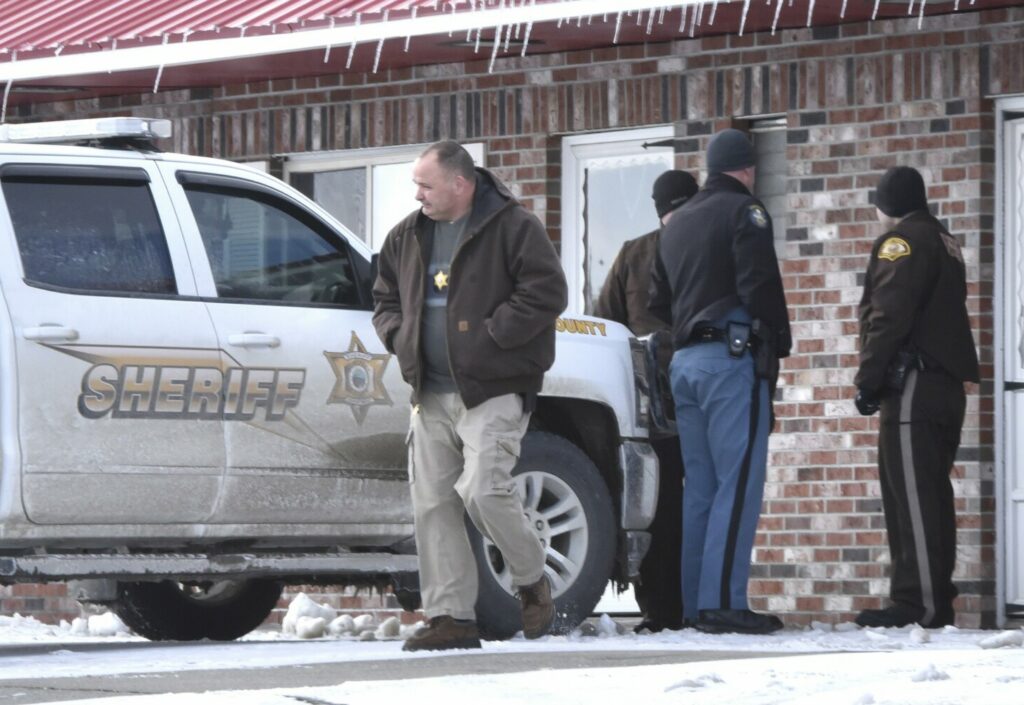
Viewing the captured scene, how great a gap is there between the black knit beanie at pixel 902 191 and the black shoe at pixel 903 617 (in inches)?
63.3

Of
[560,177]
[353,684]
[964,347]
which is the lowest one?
[353,684]

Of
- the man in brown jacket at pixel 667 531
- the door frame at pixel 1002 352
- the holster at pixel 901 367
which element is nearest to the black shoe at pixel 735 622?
the man in brown jacket at pixel 667 531

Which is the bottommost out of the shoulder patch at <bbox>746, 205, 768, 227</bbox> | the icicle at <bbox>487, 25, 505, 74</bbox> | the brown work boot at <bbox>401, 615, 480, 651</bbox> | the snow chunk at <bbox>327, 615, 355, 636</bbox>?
the snow chunk at <bbox>327, 615, 355, 636</bbox>

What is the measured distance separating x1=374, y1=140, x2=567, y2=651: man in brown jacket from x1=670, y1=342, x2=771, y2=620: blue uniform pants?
1294mm

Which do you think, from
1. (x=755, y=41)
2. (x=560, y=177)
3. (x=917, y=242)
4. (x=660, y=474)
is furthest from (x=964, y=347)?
(x=560, y=177)

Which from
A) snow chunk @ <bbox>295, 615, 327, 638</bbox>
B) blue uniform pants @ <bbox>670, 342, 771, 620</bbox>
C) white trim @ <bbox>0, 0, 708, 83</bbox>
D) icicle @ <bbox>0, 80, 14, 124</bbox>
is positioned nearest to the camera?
blue uniform pants @ <bbox>670, 342, 771, 620</bbox>

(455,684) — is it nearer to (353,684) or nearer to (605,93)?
(353,684)

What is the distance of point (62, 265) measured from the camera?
887cm

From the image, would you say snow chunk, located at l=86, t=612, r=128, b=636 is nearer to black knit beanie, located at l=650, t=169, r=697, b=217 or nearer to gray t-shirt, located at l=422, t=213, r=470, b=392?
black knit beanie, located at l=650, t=169, r=697, b=217

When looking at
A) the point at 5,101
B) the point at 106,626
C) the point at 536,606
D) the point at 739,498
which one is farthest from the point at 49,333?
the point at 5,101

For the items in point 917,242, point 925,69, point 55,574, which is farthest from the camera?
point 925,69

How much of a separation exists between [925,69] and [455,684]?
532 cm

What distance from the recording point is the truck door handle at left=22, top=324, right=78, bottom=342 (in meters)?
8.61

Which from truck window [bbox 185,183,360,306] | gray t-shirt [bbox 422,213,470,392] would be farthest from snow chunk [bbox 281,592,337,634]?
gray t-shirt [bbox 422,213,470,392]
